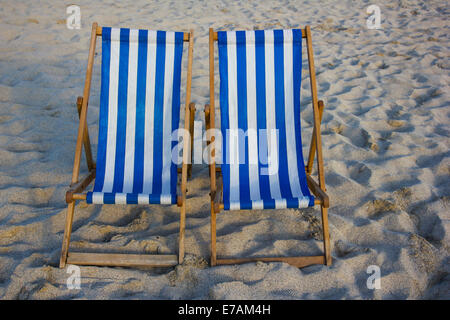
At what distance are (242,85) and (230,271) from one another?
114 cm

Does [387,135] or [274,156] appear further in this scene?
[387,135]

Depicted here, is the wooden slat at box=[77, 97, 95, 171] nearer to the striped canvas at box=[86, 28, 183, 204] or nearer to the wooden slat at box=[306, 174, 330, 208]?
the striped canvas at box=[86, 28, 183, 204]

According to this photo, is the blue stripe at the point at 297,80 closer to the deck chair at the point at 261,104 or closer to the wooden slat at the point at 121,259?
the deck chair at the point at 261,104

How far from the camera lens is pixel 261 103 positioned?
222cm

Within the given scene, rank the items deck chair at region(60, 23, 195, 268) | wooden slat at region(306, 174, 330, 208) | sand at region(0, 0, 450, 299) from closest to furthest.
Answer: sand at region(0, 0, 450, 299)
wooden slat at region(306, 174, 330, 208)
deck chair at region(60, 23, 195, 268)

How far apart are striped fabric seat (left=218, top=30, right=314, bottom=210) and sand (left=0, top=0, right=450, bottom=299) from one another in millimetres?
333

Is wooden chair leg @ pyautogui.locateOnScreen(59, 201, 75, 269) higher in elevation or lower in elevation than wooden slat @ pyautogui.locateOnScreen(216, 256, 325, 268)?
higher

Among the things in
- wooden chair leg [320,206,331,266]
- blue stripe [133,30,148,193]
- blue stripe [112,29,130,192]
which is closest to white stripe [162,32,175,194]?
blue stripe [133,30,148,193]

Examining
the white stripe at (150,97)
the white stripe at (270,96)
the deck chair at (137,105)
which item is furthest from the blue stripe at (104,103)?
the white stripe at (270,96)

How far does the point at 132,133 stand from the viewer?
7.14ft

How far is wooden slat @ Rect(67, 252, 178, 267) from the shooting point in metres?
1.82

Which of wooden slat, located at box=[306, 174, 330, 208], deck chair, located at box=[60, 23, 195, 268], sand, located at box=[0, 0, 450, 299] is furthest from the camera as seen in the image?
deck chair, located at box=[60, 23, 195, 268]
